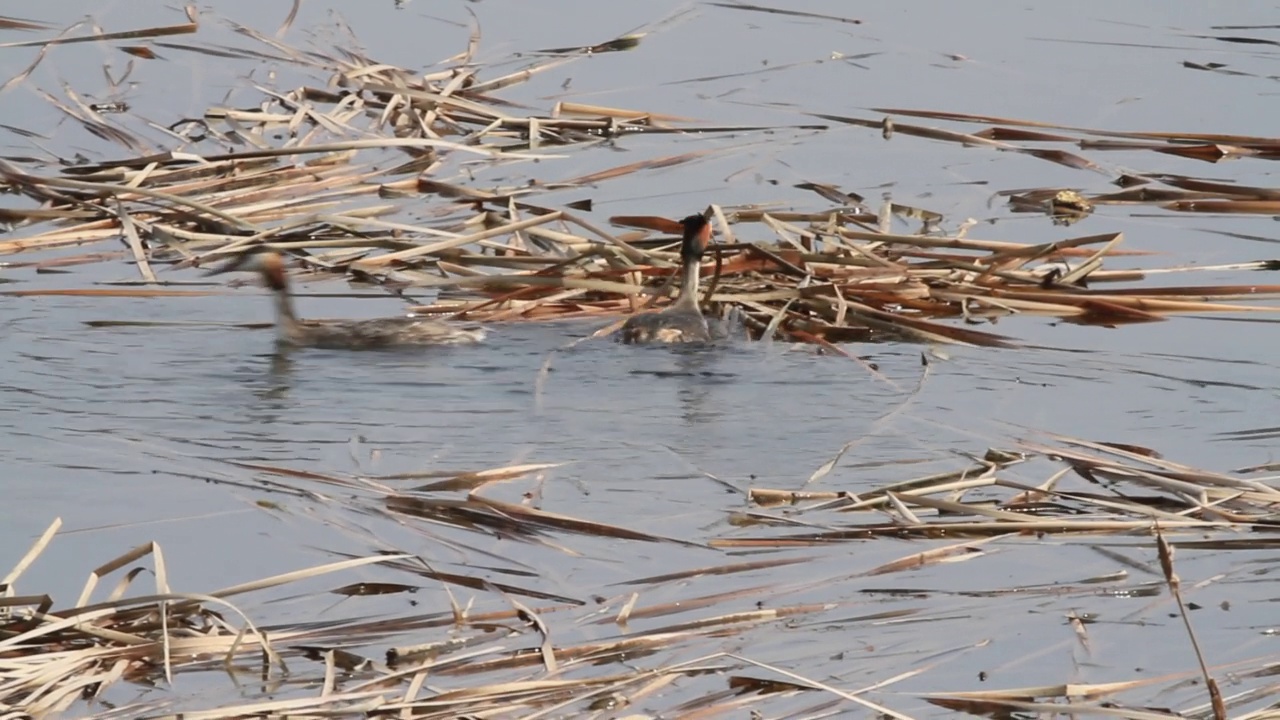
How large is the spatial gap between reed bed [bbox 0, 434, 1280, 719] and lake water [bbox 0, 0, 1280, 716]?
0.09 ft

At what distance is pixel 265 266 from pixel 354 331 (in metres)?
0.55

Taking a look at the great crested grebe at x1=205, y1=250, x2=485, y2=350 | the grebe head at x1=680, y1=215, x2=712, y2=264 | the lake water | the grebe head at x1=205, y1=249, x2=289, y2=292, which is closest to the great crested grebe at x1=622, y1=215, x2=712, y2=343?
→ the grebe head at x1=680, y1=215, x2=712, y2=264

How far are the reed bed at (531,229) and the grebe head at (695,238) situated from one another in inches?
4.9

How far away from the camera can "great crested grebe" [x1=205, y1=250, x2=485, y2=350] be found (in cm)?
763

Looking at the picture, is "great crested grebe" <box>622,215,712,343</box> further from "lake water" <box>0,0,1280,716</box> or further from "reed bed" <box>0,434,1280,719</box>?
"reed bed" <box>0,434,1280,719</box>

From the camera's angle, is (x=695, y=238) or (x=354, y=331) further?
(x=695, y=238)

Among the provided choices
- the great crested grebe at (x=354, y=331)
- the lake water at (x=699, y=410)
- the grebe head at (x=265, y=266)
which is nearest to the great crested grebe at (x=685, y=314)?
the lake water at (x=699, y=410)

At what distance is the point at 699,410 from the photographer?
7129 mm

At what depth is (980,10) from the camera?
563 inches

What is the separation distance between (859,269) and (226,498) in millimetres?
3525

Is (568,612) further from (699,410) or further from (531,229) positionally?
(531,229)

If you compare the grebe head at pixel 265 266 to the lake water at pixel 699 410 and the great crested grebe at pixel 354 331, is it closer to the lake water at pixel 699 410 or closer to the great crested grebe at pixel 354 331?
the great crested grebe at pixel 354 331

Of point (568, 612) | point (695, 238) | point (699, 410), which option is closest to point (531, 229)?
point (695, 238)

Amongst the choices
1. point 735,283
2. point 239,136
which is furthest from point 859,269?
point 239,136
